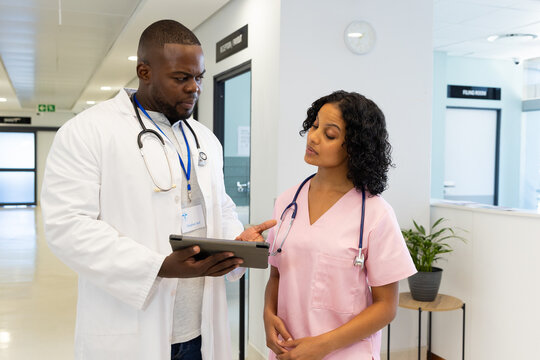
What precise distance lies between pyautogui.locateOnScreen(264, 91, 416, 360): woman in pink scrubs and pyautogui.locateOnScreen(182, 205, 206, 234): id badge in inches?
10.6

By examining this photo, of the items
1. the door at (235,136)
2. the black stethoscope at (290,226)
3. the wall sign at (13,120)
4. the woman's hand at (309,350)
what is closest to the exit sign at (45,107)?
the wall sign at (13,120)

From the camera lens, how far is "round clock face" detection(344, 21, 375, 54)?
3.37 m

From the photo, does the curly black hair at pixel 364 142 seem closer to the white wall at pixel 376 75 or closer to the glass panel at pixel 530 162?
the white wall at pixel 376 75

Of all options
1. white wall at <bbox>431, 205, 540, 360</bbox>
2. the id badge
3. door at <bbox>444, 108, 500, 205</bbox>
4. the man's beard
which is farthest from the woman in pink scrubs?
door at <bbox>444, 108, 500, 205</bbox>

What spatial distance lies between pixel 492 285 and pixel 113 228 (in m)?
2.56

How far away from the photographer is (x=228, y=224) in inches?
69.2

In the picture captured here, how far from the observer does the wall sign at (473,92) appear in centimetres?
723

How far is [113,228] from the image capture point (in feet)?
4.69

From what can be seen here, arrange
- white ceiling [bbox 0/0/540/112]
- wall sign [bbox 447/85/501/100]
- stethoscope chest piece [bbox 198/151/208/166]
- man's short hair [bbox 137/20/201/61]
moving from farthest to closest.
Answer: wall sign [bbox 447/85/501/100], white ceiling [bbox 0/0/540/112], stethoscope chest piece [bbox 198/151/208/166], man's short hair [bbox 137/20/201/61]

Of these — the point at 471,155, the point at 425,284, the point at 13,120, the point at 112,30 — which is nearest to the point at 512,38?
the point at 471,155

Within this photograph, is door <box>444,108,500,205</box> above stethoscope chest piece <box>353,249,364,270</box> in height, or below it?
above

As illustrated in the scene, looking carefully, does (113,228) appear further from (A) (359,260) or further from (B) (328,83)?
(B) (328,83)

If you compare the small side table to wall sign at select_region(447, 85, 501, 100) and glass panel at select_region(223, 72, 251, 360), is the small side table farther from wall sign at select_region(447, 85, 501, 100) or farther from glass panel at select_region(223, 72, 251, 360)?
wall sign at select_region(447, 85, 501, 100)

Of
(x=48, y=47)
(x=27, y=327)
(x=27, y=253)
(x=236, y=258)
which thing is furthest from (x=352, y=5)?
(x=27, y=253)
